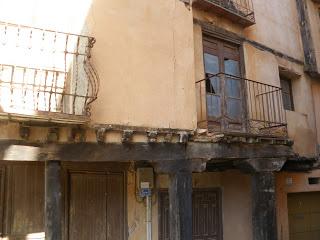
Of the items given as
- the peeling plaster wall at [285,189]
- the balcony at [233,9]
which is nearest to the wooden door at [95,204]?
the balcony at [233,9]

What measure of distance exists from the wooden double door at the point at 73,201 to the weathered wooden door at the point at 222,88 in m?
2.30

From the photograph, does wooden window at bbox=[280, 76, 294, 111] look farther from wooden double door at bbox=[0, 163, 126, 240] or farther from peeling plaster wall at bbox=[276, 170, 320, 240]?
wooden double door at bbox=[0, 163, 126, 240]

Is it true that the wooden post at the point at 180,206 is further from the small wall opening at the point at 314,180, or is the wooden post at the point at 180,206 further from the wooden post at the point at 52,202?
the small wall opening at the point at 314,180

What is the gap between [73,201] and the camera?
684 cm

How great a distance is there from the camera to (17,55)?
Answer: 538 cm

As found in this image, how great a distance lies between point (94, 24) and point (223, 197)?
17.3 feet

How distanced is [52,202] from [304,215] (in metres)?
7.93

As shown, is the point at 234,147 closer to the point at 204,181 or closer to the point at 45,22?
the point at 204,181

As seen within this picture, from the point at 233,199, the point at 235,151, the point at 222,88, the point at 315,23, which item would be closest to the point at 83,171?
the point at 235,151

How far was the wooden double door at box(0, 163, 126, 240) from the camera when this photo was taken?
20.7ft

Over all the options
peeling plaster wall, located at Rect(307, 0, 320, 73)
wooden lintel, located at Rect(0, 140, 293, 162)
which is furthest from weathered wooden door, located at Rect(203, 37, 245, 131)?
peeling plaster wall, located at Rect(307, 0, 320, 73)

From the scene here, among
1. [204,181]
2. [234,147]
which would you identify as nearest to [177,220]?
[234,147]

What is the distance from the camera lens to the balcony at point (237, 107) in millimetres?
7586

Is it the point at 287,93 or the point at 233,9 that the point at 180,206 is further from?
the point at 287,93
